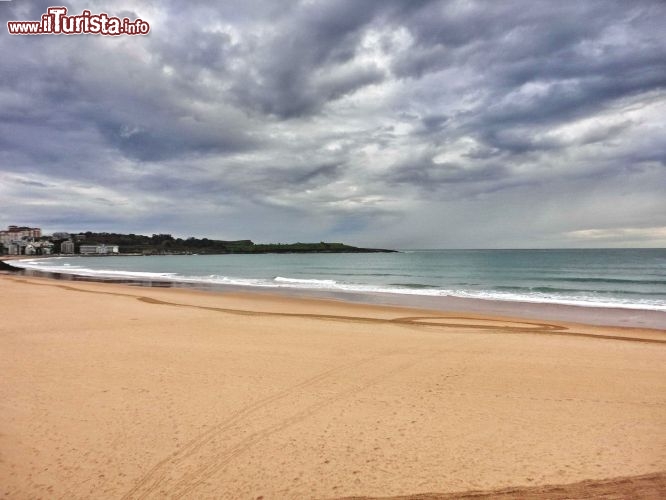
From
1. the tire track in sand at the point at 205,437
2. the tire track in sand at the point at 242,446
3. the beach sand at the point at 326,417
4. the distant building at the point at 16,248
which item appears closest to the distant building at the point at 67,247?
the distant building at the point at 16,248

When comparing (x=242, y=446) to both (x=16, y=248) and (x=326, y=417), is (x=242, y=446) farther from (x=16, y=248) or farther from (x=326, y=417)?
(x=16, y=248)

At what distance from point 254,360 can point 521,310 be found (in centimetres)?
1474

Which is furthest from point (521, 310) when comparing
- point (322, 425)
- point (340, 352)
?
point (322, 425)

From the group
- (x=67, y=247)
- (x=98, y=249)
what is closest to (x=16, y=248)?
(x=67, y=247)

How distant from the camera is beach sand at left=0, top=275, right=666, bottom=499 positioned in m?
3.71

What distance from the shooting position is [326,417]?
200 inches

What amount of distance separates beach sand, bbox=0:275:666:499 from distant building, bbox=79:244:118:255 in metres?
208

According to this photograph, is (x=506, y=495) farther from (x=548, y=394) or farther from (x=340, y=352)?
(x=340, y=352)

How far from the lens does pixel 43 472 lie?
380 centimetres

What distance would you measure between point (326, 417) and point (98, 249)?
21781 centimetres

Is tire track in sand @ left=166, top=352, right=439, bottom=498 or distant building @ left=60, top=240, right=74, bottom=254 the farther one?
distant building @ left=60, top=240, right=74, bottom=254

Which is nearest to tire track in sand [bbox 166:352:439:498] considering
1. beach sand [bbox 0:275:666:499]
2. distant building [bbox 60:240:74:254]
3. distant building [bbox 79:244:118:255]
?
beach sand [bbox 0:275:666:499]

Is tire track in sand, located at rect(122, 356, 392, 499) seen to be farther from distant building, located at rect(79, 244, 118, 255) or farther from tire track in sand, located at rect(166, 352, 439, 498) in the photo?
distant building, located at rect(79, 244, 118, 255)

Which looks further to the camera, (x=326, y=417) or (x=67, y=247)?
(x=67, y=247)
